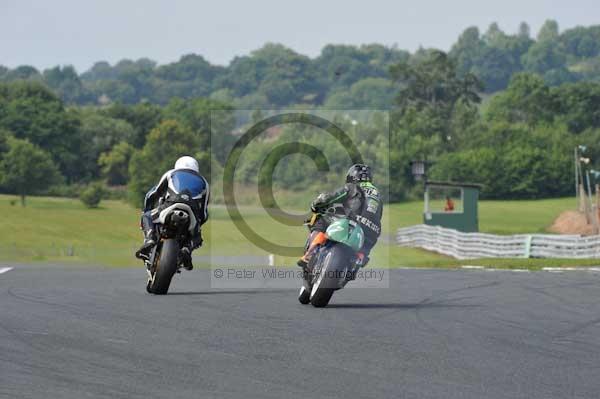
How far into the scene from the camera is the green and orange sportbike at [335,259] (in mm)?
15711

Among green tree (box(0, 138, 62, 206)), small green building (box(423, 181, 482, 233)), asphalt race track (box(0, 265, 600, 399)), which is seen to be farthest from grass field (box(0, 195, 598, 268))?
asphalt race track (box(0, 265, 600, 399))

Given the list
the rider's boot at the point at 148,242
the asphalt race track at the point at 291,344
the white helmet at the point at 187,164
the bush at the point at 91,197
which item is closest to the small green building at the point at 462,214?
the asphalt race track at the point at 291,344

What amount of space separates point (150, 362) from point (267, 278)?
43.2 feet

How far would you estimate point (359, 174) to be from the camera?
54.1 ft

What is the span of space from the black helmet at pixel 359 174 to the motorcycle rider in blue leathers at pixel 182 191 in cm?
205

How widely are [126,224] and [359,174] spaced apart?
101456 millimetres

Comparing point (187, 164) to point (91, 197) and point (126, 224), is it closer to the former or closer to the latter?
point (126, 224)

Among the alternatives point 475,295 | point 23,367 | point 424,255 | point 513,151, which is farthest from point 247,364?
point 513,151

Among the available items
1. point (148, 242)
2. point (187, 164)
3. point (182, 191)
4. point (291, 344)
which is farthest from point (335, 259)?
point (291, 344)

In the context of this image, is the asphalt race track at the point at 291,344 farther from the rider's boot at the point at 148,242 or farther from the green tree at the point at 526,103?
the green tree at the point at 526,103

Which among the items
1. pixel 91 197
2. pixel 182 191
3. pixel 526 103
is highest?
pixel 526 103

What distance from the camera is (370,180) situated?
1655cm

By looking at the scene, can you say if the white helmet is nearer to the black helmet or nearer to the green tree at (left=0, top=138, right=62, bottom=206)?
the black helmet

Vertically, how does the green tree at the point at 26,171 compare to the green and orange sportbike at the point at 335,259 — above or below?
above
